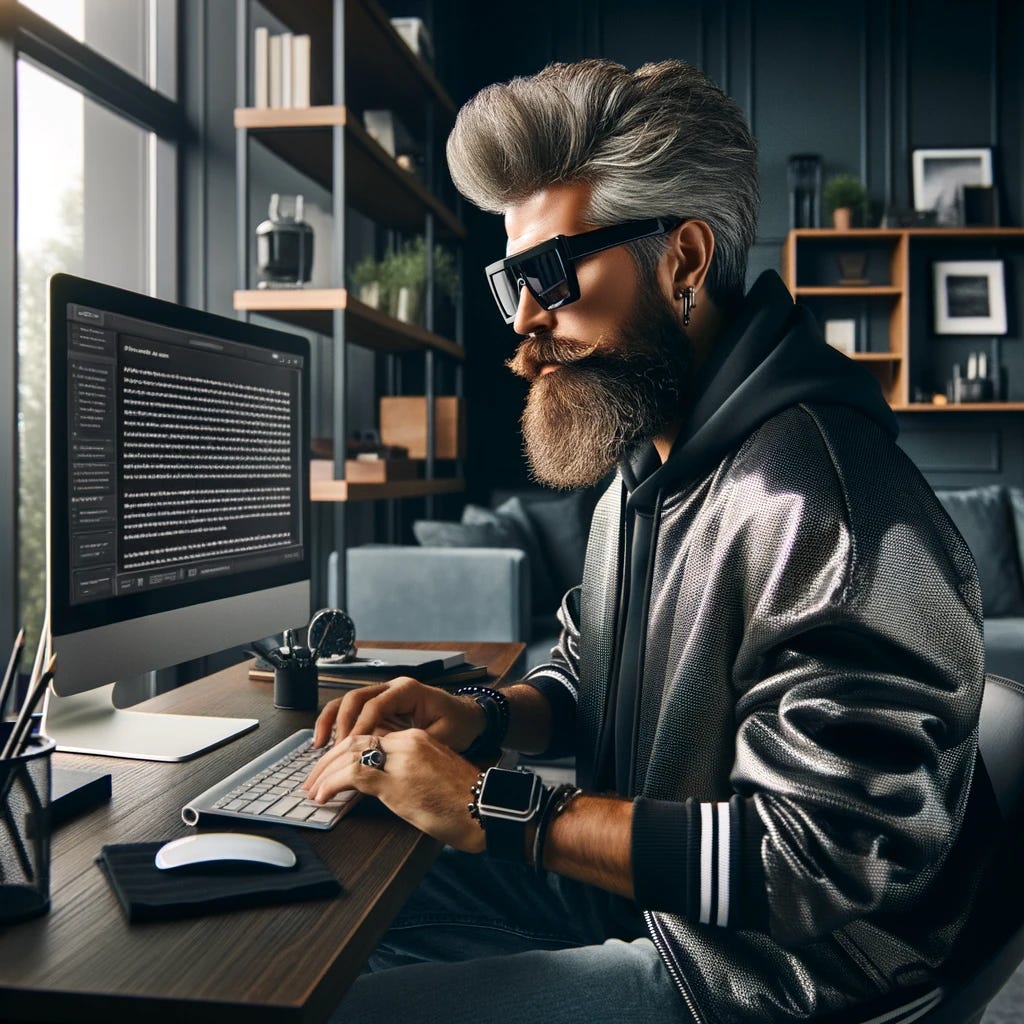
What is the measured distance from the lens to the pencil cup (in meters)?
0.68

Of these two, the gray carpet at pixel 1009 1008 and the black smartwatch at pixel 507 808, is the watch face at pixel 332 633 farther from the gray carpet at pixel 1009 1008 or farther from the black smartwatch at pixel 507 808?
the gray carpet at pixel 1009 1008

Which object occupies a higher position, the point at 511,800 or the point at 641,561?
the point at 641,561

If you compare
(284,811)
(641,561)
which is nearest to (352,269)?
(641,561)

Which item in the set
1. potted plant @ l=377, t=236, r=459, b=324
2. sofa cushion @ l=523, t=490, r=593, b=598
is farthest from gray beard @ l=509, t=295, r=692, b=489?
sofa cushion @ l=523, t=490, r=593, b=598

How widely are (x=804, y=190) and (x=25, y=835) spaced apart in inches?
201

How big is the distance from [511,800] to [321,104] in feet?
10.2

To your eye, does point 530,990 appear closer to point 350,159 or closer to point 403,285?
A: point 350,159

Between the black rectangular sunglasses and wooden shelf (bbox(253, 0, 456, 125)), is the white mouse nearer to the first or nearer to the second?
the black rectangular sunglasses

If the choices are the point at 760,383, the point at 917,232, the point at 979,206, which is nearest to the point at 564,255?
the point at 760,383

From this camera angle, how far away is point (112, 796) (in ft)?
3.14

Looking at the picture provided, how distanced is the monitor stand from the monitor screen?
0.28 feet

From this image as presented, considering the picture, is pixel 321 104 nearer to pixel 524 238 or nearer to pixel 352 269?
pixel 352 269

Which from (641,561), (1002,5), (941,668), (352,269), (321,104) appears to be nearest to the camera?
(941,668)

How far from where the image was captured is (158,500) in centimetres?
113
